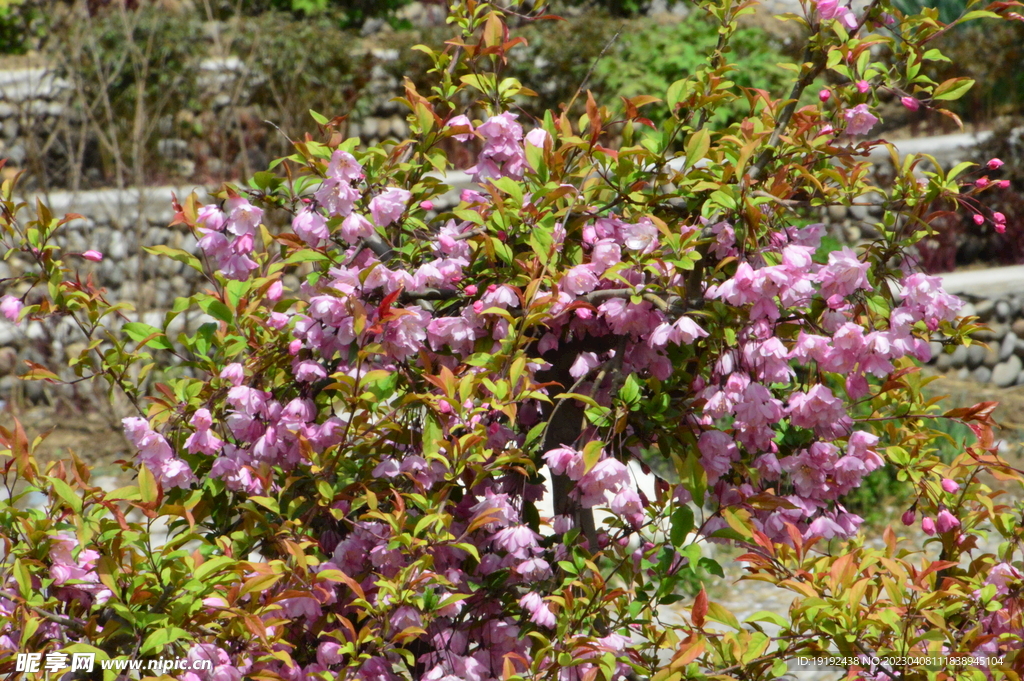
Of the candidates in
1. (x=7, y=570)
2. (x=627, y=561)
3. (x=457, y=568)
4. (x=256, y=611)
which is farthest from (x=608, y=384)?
(x=7, y=570)

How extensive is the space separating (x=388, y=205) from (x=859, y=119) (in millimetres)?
889

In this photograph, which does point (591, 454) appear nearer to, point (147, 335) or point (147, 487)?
point (147, 487)

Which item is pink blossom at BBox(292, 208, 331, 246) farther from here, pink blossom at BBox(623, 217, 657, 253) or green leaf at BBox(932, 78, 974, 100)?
green leaf at BBox(932, 78, 974, 100)

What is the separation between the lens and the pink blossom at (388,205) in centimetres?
165

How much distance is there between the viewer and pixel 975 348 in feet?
19.4

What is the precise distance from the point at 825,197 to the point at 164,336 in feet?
4.20

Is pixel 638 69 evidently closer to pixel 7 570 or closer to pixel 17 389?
pixel 17 389

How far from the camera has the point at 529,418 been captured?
1.87 metres

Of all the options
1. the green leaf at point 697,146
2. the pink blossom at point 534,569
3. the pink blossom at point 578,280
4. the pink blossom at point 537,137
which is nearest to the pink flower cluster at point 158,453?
the pink blossom at point 534,569

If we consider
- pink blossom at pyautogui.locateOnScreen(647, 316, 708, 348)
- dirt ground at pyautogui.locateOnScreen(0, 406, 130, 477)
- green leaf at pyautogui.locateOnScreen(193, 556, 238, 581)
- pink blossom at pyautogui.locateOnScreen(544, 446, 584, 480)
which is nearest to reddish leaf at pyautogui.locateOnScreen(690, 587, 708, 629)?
pink blossom at pyautogui.locateOnScreen(544, 446, 584, 480)

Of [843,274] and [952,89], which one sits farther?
[952,89]

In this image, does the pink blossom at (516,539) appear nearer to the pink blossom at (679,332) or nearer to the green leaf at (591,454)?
the green leaf at (591,454)

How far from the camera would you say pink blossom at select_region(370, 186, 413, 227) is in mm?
1646

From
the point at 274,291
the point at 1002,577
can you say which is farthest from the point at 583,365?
the point at 1002,577
